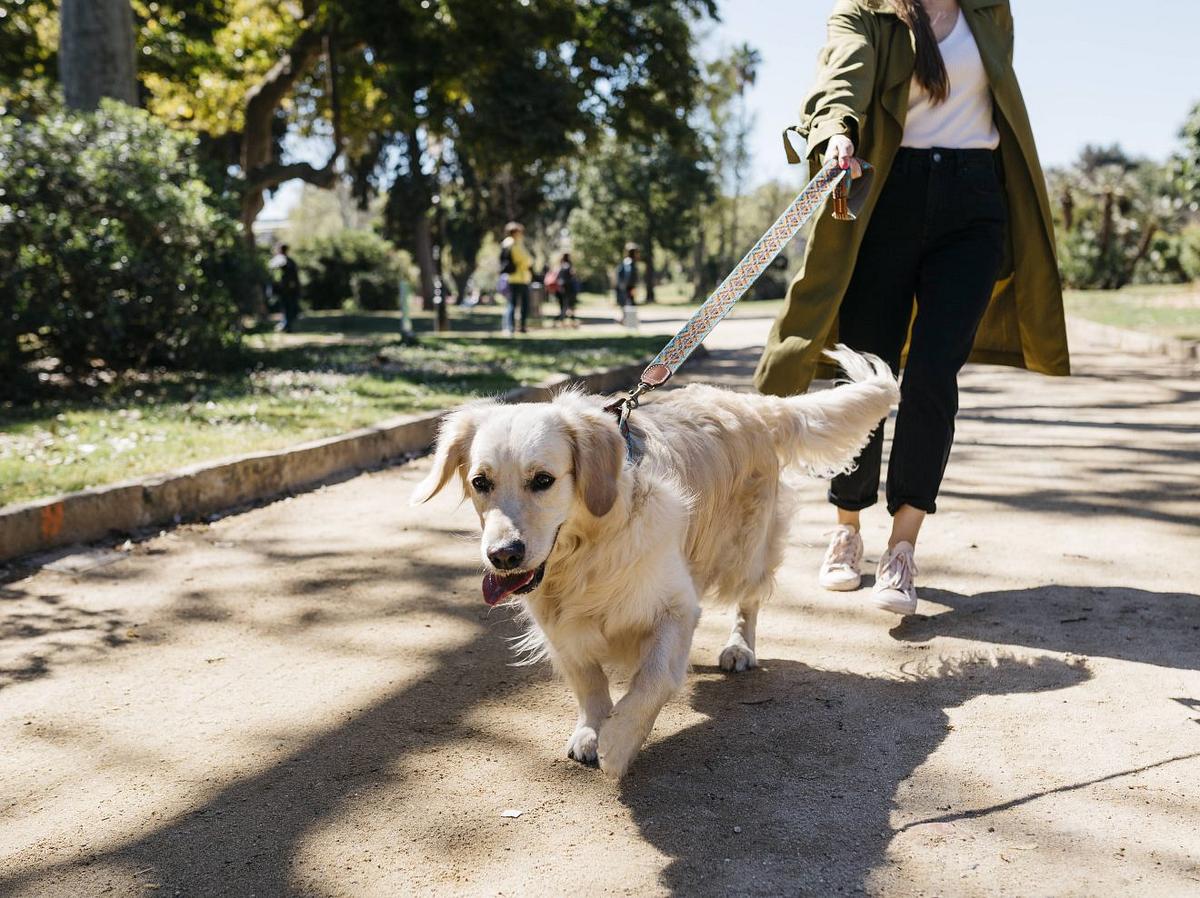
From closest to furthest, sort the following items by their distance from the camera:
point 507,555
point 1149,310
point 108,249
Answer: point 507,555 < point 108,249 < point 1149,310

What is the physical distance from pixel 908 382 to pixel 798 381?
433 millimetres

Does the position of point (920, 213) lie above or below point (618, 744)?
above

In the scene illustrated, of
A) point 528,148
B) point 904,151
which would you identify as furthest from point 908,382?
point 528,148

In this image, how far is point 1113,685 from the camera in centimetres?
345

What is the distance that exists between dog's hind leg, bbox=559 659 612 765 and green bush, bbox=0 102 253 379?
26.7 feet

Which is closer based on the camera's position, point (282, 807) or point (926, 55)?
point (282, 807)

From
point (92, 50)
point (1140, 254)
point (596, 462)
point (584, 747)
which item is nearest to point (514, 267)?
point (92, 50)

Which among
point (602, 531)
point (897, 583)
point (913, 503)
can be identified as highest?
point (602, 531)

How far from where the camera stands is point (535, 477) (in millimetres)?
3010

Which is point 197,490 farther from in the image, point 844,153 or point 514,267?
point 514,267

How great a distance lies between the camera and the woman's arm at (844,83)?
4031 millimetres

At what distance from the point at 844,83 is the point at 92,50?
36.0 ft

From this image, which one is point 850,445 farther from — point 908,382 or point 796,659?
point 796,659

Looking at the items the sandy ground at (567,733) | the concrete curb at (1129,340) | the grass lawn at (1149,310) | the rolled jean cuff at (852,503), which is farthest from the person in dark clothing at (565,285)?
the rolled jean cuff at (852,503)
